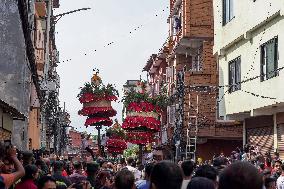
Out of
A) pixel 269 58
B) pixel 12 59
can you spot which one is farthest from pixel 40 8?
pixel 269 58

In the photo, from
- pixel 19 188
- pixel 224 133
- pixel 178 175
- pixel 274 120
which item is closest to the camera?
pixel 178 175

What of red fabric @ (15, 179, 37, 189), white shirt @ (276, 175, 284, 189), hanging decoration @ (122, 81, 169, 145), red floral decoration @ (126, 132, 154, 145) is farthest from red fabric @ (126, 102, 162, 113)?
red fabric @ (15, 179, 37, 189)

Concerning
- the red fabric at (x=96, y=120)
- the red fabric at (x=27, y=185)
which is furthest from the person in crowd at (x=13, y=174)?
the red fabric at (x=96, y=120)

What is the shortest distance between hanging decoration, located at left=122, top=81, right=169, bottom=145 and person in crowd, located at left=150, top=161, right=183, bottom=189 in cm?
2040

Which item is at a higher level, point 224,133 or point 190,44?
point 190,44

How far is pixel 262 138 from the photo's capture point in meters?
22.9

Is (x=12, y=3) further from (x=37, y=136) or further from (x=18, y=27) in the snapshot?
(x=37, y=136)

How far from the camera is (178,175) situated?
199 inches

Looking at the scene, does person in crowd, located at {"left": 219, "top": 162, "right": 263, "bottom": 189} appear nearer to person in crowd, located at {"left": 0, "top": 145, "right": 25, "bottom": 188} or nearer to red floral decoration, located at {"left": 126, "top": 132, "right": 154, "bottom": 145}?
person in crowd, located at {"left": 0, "top": 145, "right": 25, "bottom": 188}

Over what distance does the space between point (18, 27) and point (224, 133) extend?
57.5ft

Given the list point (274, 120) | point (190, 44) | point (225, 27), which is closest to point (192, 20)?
point (190, 44)

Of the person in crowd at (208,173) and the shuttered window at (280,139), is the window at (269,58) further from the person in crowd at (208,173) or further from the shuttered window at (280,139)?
the person in crowd at (208,173)

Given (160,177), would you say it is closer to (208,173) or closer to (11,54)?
(208,173)

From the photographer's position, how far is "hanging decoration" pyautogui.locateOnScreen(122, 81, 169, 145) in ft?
85.0
